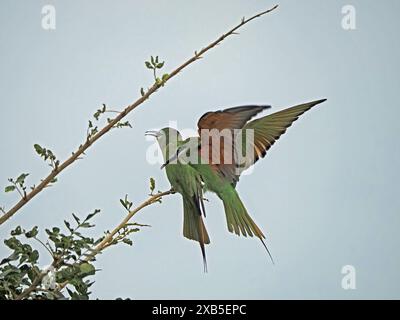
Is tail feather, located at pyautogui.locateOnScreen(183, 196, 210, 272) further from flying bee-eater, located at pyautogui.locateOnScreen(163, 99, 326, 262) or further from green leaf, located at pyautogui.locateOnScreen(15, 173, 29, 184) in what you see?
green leaf, located at pyautogui.locateOnScreen(15, 173, 29, 184)

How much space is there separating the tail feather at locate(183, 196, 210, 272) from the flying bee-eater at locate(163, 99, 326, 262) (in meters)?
0.05

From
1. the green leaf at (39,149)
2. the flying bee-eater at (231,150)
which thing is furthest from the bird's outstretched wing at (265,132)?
the green leaf at (39,149)

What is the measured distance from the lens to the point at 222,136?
883mm

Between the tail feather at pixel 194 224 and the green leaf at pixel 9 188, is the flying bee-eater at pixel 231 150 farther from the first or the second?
the green leaf at pixel 9 188

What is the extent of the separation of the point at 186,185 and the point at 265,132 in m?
0.15

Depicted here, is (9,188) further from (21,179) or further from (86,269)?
(86,269)

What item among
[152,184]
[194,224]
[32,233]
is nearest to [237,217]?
[194,224]

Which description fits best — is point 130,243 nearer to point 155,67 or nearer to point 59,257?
point 59,257

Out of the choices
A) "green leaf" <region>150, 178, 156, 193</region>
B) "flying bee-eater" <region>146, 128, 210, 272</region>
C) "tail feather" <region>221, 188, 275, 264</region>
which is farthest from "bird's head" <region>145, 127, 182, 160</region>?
"green leaf" <region>150, 178, 156, 193</region>

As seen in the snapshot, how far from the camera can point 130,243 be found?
2.08 ft

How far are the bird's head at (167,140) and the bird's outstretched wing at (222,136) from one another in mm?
41
